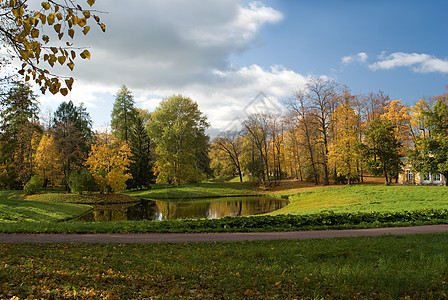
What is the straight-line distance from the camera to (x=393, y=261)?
620 cm

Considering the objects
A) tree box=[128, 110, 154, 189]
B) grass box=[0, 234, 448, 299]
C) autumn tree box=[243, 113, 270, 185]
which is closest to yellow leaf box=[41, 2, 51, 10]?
grass box=[0, 234, 448, 299]

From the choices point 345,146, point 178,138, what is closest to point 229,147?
point 178,138

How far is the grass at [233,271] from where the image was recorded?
4.62 metres

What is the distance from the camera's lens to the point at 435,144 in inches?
1185

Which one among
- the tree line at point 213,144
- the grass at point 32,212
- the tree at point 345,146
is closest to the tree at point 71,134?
the tree line at point 213,144

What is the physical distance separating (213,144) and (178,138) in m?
13.3

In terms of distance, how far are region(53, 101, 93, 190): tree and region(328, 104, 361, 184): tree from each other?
101 feet

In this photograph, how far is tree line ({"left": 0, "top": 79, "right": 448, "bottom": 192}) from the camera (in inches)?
1288

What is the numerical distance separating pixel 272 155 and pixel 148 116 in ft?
96.3

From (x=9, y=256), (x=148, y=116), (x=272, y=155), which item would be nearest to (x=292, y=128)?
(x=272, y=155)

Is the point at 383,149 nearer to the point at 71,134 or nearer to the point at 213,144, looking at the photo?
the point at 213,144

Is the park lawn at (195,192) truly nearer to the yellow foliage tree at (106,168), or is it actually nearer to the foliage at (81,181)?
the yellow foliage tree at (106,168)

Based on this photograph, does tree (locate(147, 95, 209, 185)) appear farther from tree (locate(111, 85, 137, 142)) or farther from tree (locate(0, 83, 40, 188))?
tree (locate(0, 83, 40, 188))

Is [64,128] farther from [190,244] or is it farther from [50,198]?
[190,244]
